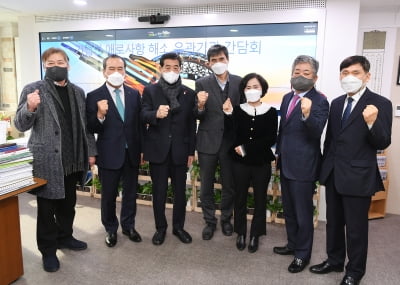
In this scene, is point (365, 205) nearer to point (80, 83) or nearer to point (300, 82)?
point (300, 82)

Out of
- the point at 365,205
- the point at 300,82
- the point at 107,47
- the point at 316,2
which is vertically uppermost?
the point at 316,2

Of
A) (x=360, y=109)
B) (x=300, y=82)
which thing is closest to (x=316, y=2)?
(x=300, y=82)

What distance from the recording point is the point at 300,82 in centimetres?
239

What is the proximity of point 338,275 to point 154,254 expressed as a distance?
4.94ft

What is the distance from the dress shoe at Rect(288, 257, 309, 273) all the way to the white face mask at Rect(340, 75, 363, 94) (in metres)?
1.36

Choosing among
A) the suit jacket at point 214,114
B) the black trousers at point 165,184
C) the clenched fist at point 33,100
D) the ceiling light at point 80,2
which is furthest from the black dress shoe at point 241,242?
the ceiling light at point 80,2

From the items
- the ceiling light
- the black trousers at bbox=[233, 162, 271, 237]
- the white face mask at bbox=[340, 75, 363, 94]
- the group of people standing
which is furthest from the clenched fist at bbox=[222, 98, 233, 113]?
the ceiling light

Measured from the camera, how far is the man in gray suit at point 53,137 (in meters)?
2.34

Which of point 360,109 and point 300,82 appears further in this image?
point 300,82

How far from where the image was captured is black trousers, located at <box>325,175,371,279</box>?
2236mm

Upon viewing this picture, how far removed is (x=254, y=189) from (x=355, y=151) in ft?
2.91

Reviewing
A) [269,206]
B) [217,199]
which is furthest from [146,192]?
[269,206]

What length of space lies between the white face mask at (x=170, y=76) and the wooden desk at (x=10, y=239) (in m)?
1.24

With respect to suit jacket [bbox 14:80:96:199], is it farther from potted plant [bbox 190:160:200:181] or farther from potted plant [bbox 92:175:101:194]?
potted plant [bbox 92:175:101:194]
